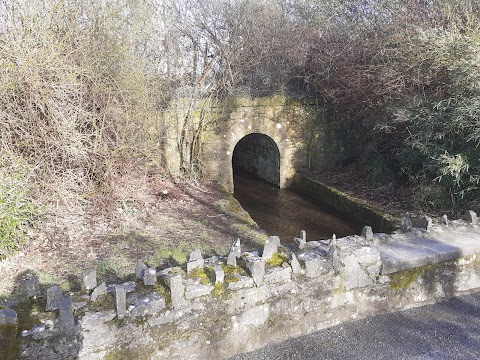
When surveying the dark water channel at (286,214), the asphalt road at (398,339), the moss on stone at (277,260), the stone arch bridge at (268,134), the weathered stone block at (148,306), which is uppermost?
the stone arch bridge at (268,134)

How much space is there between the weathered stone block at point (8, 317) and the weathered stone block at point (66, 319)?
308mm

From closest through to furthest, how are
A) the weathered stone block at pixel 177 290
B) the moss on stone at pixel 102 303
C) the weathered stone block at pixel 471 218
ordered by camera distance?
the moss on stone at pixel 102 303, the weathered stone block at pixel 177 290, the weathered stone block at pixel 471 218

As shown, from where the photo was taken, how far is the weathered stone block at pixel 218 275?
3.26m

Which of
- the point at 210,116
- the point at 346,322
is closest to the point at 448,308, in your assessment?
the point at 346,322

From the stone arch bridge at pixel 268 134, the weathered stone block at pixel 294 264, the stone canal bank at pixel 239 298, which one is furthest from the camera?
the stone arch bridge at pixel 268 134

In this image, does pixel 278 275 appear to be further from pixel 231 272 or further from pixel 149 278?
pixel 149 278

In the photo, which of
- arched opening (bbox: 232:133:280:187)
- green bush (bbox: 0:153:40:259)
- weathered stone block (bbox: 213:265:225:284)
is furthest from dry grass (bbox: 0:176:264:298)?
arched opening (bbox: 232:133:280:187)

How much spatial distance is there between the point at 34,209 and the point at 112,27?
3508mm

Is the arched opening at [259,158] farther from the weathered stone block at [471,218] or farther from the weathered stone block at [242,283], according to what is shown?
the weathered stone block at [242,283]

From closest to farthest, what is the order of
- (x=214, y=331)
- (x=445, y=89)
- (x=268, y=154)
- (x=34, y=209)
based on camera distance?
(x=214, y=331), (x=34, y=209), (x=445, y=89), (x=268, y=154)

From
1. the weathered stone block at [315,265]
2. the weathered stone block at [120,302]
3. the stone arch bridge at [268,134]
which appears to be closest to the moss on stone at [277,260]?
the weathered stone block at [315,265]

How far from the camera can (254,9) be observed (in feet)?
37.8

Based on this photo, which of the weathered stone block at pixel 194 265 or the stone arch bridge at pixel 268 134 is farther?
the stone arch bridge at pixel 268 134

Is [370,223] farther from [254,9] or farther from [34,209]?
[254,9]
